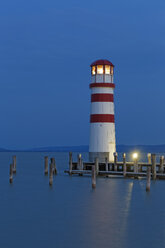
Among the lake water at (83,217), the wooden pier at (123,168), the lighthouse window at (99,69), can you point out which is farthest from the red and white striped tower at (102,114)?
the lake water at (83,217)

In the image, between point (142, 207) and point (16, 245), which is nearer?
point (16, 245)

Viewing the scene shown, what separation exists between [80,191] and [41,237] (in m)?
14.1

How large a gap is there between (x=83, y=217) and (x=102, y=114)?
15.3 metres

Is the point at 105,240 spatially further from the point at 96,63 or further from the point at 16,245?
the point at 96,63

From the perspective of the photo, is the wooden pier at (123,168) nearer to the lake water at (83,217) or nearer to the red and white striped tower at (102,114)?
the red and white striped tower at (102,114)

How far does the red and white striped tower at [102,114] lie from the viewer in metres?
35.1

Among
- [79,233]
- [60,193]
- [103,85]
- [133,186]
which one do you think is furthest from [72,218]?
[103,85]

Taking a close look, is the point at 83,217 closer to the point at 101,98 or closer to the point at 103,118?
the point at 103,118

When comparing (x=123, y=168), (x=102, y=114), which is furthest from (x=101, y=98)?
(x=123, y=168)

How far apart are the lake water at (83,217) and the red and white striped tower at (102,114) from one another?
3672mm

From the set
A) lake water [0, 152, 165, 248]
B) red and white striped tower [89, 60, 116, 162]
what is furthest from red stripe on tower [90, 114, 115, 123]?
lake water [0, 152, 165, 248]

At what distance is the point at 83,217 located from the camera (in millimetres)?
20875

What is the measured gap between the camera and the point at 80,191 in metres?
31.0

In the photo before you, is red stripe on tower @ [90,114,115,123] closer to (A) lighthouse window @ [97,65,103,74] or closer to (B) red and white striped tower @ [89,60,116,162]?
(B) red and white striped tower @ [89,60,116,162]
